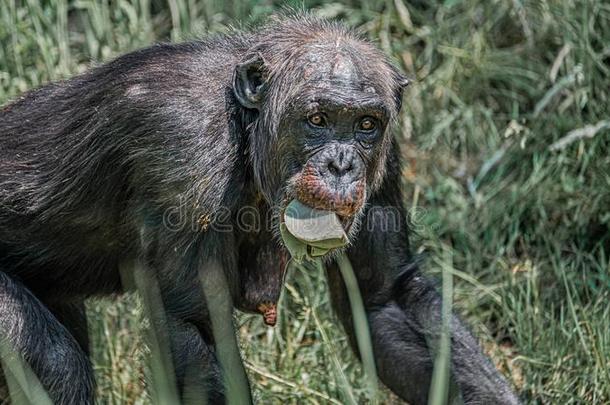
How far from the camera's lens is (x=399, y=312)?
736 cm

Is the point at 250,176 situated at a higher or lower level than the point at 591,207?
higher

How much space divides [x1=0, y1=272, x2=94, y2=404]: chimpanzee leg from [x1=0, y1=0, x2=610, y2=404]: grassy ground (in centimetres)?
123

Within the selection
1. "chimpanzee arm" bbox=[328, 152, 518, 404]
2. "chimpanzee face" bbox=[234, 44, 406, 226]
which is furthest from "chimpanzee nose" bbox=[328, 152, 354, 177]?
"chimpanzee arm" bbox=[328, 152, 518, 404]

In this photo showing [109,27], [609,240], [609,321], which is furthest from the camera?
[109,27]

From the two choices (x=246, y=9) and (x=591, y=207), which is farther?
(x=246, y=9)

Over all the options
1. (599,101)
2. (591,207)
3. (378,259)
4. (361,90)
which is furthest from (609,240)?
(361,90)

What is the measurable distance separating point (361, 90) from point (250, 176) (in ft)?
2.66

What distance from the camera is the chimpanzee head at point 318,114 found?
6316 mm

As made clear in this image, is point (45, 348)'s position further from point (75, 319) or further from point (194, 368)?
point (75, 319)

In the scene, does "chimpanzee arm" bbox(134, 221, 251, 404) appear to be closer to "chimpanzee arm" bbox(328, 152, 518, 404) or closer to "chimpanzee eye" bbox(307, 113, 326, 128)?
"chimpanzee eye" bbox(307, 113, 326, 128)

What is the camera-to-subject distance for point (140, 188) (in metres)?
6.73

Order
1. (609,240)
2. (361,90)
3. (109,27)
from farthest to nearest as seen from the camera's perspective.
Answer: (109,27) < (609,240) < (361,90)

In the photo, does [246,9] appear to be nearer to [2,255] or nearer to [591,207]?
[591,207]

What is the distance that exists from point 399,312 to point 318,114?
150 centimetres
